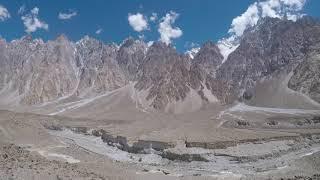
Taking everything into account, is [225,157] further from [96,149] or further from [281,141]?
[96,149]

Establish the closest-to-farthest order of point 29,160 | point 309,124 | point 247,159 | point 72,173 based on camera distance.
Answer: point 72,173 < point 29,160 < point 247,159 < point 309,124

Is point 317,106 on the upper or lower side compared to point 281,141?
upper

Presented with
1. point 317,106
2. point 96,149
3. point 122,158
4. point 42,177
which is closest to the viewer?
point 42,177

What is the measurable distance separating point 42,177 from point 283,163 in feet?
107

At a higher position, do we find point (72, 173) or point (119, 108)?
point (119, 108)

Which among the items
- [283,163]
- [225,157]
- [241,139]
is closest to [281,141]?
[241,139]

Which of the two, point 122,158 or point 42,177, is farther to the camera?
point 122,158

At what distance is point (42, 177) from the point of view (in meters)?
43.4

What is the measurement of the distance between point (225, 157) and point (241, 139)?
Result: 1781cm

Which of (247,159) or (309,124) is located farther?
(309,124)

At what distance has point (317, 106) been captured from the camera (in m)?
172

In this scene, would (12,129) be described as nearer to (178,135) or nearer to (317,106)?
(178,135)

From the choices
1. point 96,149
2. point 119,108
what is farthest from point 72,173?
point 119,108

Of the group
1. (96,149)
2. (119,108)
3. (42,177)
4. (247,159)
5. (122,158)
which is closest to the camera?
(42,177)
